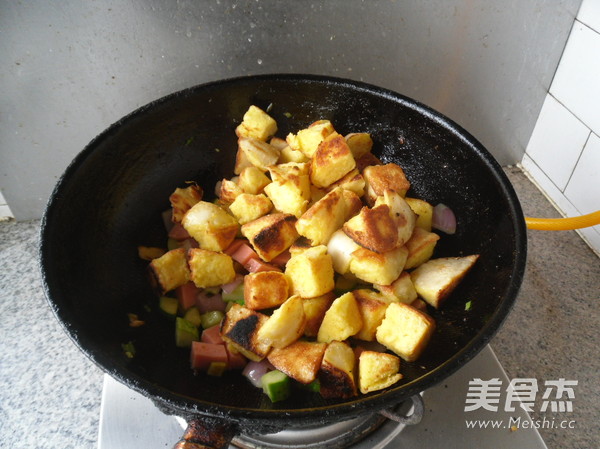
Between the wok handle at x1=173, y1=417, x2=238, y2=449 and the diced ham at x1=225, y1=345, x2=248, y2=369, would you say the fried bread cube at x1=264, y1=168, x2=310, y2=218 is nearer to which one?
the diced ham at x1=225, y1=345, x2=248, y2=369

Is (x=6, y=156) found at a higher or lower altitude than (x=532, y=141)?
lower

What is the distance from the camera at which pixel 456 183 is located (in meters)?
1.03

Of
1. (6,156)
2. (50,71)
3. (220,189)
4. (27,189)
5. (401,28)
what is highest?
(401,28)

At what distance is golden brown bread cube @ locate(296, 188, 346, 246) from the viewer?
0.94 metres

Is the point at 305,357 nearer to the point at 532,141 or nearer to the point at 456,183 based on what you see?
the point at 456,183

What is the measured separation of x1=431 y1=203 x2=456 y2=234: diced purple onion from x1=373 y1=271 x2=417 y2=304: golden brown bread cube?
0.17 m

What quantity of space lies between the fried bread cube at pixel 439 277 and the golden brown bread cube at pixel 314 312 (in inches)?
6.9

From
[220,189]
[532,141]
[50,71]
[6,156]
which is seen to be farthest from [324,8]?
[6,156]

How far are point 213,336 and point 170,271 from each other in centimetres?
15

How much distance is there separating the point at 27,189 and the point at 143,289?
0.67 m

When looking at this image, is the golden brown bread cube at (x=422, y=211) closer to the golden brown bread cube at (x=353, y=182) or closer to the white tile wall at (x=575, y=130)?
the golden brown bread cube at (x=353, y=182)

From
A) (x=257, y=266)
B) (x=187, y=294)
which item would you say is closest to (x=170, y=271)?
(x=187, y=294)

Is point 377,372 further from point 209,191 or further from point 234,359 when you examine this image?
point 209,191

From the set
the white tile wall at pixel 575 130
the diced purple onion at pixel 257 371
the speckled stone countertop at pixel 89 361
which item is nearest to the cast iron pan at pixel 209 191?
the diced purple onion at pixel 257 371
